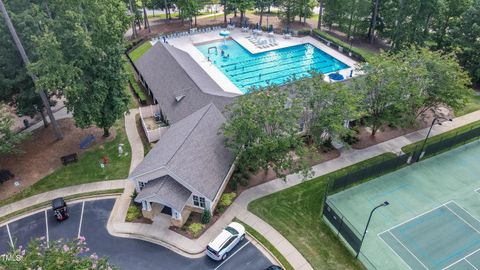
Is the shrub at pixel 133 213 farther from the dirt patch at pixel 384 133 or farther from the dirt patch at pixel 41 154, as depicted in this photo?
the dirt patch at pixel 384 133

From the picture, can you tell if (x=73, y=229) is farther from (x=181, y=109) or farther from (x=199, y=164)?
(x=181, y=109)

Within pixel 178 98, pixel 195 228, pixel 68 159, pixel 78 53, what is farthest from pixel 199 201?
pixel 78 53

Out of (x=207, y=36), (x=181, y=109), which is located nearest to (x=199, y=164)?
(x=181, y=109)

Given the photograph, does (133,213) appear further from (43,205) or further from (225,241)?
(225,241)

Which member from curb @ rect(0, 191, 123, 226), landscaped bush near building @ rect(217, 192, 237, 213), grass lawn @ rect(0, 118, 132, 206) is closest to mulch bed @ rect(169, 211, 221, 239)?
landscaped bush near building @ rect(217, 192, 237, 213)

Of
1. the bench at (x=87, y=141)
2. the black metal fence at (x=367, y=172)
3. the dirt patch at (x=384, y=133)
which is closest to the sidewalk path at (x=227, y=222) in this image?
the black metal fence at (x=367, y=172)

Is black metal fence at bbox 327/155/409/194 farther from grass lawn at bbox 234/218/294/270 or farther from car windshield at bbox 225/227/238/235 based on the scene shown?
car windshield at bbox 225/227/238/235
